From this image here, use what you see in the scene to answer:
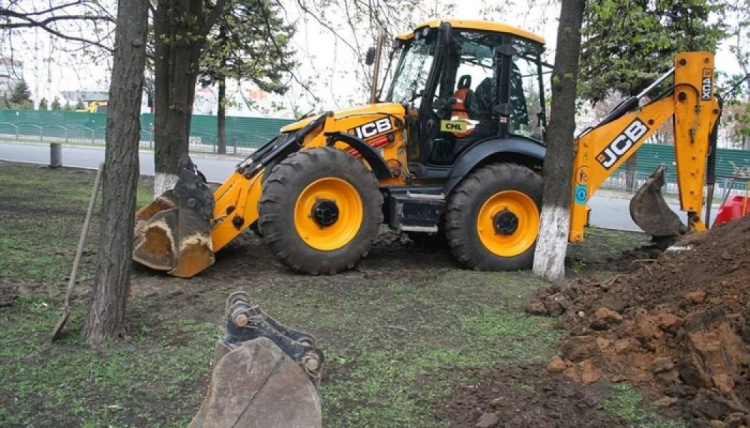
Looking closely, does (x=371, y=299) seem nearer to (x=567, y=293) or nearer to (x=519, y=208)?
(x=567, y=293)

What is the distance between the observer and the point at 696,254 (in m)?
6.48

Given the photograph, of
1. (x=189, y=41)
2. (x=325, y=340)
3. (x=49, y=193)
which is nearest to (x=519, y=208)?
(x=325, y=340)

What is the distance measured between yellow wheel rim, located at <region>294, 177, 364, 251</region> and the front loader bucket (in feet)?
12.6

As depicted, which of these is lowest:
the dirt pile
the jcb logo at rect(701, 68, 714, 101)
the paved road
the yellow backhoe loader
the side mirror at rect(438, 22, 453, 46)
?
the paved road

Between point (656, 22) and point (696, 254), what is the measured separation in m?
3.11

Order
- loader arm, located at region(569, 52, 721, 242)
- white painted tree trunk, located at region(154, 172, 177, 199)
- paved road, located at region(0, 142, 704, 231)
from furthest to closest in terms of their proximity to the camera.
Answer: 1. paved road, located at region(0, 142, 704, 231)
2. white painted tree trunk, located at region(154, 172, 177, 199)
3. loader arm, located at region(569, 52, 721, 242)

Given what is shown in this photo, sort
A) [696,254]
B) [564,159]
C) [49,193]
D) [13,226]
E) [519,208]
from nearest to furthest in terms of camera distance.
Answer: [696,254]
[564,159]
[519,208]
[13,226]
[49,193]

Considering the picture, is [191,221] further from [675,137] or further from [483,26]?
[675,137]

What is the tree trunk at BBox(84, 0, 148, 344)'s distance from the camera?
17.0 ft

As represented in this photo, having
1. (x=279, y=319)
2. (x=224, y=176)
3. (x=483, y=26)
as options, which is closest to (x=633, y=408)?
(x=279, y=319)

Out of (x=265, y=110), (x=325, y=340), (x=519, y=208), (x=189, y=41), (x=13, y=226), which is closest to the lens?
(x=325, y=340)

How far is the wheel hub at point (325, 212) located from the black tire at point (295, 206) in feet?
0.87

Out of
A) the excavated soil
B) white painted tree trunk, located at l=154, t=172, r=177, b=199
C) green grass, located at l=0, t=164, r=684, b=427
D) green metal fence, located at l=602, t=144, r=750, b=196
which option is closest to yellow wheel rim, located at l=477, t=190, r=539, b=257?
green grass, located at l=0, t=164, r=684, b=427

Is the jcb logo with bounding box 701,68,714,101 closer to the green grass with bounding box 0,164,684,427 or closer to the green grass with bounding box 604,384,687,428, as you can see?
the green grass with bounding box 0,164,684,427
